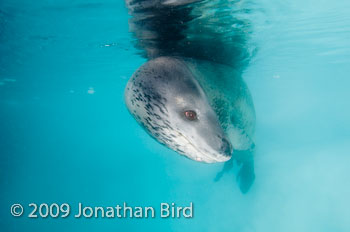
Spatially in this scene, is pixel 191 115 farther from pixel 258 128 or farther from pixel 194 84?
pixel 258 128

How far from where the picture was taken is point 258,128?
19.6m

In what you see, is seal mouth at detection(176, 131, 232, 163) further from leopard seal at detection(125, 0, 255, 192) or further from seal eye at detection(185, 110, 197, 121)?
seal eye at detection(185, 110, 197, 121)

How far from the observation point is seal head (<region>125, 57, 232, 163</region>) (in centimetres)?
238

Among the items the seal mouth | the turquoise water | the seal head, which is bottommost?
the turquoise water

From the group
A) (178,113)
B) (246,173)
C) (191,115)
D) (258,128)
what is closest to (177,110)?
(178,113)

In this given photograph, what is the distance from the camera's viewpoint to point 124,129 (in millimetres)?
58906

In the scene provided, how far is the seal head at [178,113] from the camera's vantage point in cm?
238

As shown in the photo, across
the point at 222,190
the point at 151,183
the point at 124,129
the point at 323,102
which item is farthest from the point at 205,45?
the point at 124,129

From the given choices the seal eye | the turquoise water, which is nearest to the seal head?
the seal eye

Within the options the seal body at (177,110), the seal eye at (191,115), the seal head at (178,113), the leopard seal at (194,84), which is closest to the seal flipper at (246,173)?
the leopard seal at (194,84)

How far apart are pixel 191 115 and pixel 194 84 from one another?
2.19ft

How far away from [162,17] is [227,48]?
9.20 ft

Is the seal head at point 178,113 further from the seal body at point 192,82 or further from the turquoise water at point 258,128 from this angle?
the turquoise water at point 258,128

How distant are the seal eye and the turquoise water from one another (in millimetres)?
4188
